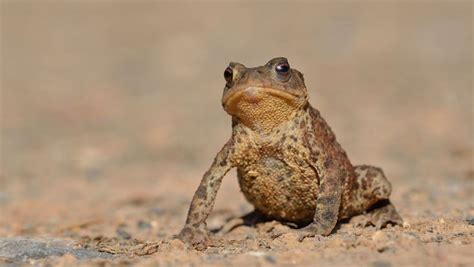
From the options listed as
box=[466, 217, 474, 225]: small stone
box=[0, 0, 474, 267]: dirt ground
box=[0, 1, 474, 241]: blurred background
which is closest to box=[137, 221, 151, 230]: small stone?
box=[0, 0, 474, 267]: dirt ground

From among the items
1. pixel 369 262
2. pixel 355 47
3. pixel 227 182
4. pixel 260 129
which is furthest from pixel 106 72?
pixel 369 262

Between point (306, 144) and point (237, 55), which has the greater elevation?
point (237, 55)

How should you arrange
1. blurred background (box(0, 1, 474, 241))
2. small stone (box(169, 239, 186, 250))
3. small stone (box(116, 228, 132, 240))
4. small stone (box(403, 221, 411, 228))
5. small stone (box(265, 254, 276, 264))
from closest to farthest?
small stone (box(265, 254, 276, 264)) → small stone (box(169, 239, 186, 250)) → small stone (box(403, 221, 411, 228)) → small stone (box(116, 228, 132, 240)) → blurred background (box(0, 1, 474, 241))

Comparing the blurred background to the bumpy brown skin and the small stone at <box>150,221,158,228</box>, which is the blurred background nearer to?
the small stone at <box>150,221,158,228</box>

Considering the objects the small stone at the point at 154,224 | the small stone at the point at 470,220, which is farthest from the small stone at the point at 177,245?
the small stone at the point at 470,220

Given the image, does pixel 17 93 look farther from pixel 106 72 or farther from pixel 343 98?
pixel 343 98

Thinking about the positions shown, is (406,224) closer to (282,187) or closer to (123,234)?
(282,187)

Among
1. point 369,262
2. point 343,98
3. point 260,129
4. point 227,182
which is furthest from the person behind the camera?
point 343,98
